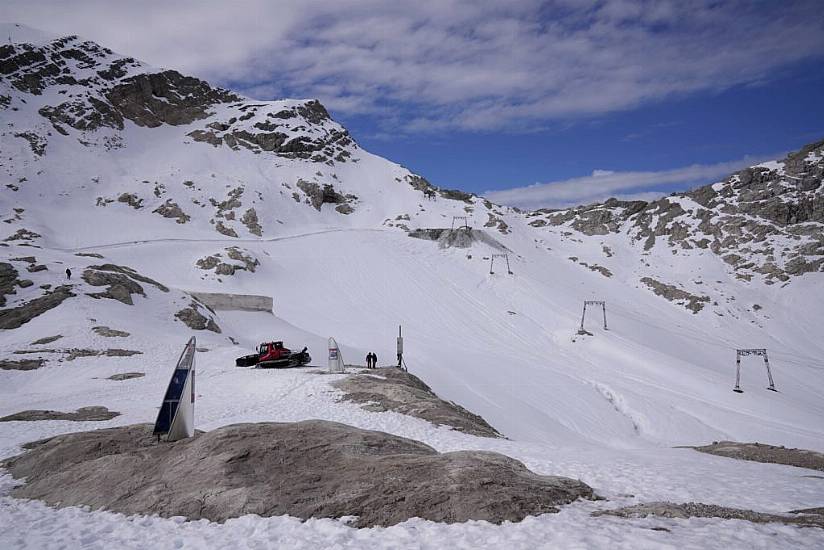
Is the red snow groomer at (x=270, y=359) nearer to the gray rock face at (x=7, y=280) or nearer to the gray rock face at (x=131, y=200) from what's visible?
the gray rock face at (x=7, y=280)

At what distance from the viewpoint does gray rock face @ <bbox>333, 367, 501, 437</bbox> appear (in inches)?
611

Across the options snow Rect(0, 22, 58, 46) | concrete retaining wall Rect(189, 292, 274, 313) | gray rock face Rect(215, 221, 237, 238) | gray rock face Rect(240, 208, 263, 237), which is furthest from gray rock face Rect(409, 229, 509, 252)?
snow Rect(0, 22, 58, 46)

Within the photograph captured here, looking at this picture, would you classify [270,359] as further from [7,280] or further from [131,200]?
[131,200]

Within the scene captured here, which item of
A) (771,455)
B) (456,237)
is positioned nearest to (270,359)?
(771,455)

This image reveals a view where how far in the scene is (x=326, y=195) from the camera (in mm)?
90938

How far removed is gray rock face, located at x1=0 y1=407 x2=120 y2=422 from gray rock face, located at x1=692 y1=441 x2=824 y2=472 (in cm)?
1823

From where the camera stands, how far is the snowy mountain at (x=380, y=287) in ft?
56.1

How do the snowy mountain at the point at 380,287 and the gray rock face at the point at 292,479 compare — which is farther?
the snowy mountain at the point at 380,287

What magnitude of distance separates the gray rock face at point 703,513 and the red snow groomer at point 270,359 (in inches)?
824

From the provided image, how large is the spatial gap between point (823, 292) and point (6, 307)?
76.8m

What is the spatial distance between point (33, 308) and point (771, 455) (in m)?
34.5

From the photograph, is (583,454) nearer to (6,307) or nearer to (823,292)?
(6,307)

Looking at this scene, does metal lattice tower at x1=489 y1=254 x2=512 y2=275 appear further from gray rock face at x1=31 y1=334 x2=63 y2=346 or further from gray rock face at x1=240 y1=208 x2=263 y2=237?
gray rock face at x1=31 y1=334 x2=63 y2=346

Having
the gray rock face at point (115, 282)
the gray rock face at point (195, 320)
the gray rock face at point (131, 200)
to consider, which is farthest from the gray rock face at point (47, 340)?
the gray rock face at point (131, 200)
